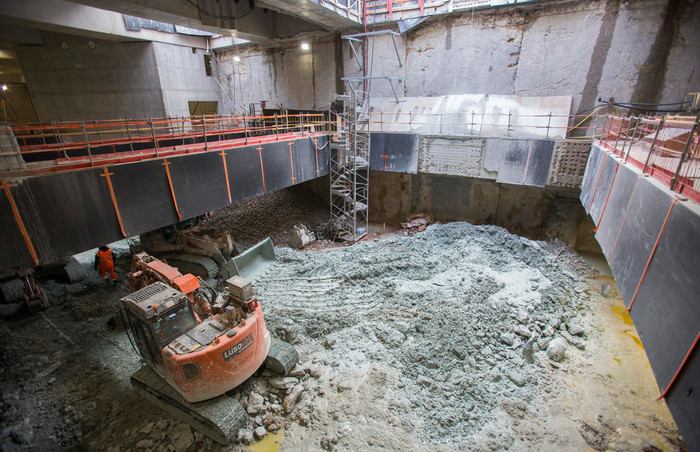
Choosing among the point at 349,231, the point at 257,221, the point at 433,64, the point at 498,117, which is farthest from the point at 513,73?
the point at 257,221

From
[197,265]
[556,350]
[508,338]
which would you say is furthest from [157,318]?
[556,350]

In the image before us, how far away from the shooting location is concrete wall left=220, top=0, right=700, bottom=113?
37.8ft

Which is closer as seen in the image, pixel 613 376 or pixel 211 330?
pixel 211 330

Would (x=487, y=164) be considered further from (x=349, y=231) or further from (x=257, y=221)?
(x=257, y=221)

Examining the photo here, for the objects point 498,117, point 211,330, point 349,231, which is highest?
point 498,117

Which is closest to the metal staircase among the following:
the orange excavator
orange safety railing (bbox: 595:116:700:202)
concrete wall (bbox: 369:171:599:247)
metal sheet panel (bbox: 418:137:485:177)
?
concrete wall (bbox: 369:171:599:247)

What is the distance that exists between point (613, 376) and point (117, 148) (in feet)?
52.0

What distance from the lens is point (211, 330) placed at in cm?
598

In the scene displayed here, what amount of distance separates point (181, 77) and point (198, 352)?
18.5m

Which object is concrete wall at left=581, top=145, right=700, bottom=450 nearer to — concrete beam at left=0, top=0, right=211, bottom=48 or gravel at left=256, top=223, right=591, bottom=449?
gravel at left=256, top=223, right=591, bottom=449

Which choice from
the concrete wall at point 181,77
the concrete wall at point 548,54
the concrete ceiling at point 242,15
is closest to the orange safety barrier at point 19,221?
the concrete ceiling at point 242,15

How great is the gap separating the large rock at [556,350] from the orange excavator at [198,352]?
5.52 metres

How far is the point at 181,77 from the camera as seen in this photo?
18594mm

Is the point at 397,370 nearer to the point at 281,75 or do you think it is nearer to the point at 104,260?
the point at 104,260
